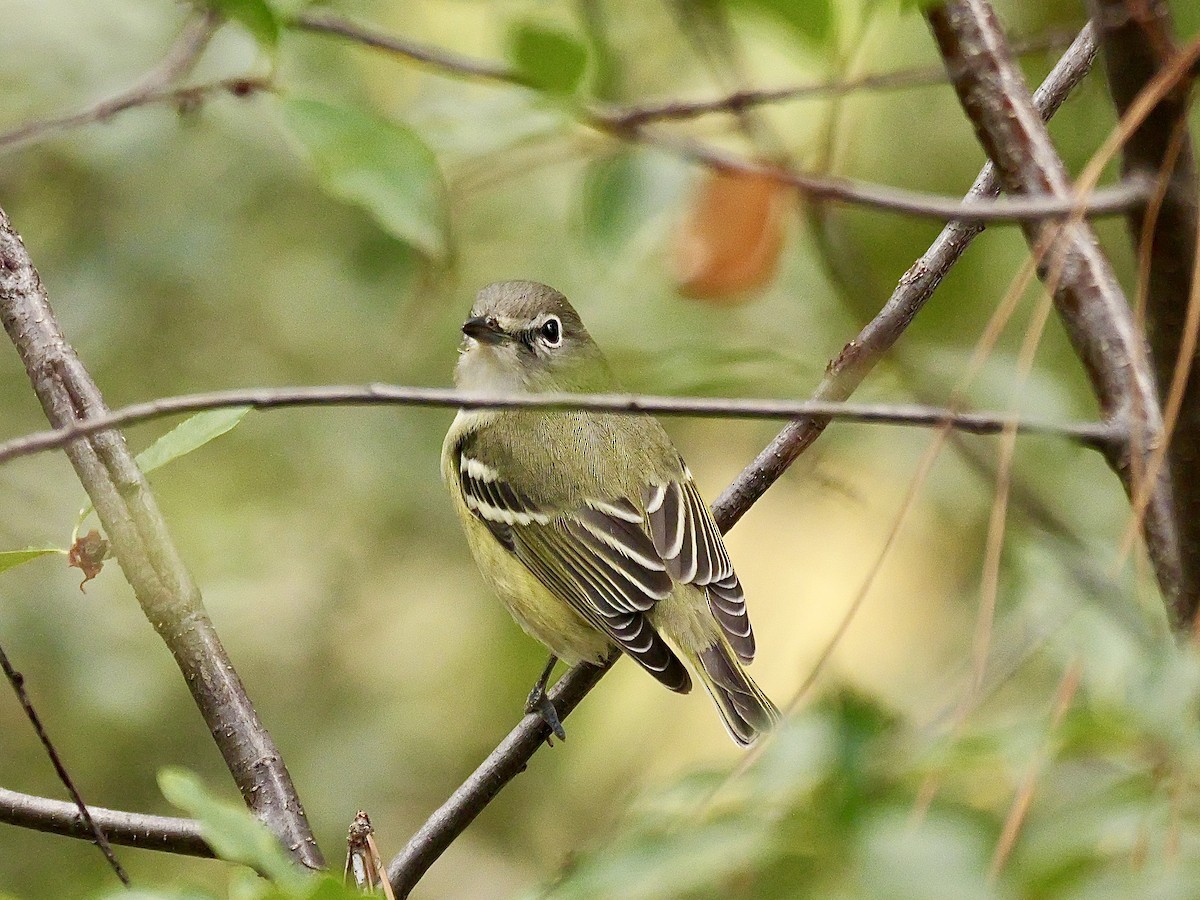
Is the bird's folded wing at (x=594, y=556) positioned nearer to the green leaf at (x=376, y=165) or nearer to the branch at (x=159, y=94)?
the branch at (x=159, y=94)

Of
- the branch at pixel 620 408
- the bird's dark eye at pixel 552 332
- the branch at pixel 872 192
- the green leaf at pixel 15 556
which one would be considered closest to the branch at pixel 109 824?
the green leaf at pixel 15 556

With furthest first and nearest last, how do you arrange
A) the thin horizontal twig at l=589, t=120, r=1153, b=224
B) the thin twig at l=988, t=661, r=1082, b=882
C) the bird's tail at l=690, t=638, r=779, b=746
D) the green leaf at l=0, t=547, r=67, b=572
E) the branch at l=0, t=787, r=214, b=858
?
the bird's tail at l=690, t=638, r=779, b=746 → the branch at l=0, t=787, r=214, b=858 → the green leaf at l=0, t=547, r=67, b=572 → the thin horizontal twig at l=589, t=120, r=1153, b=224 → the thin twig at l=988, t=661, r=1082, b=882

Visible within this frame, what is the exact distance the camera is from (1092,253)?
4.86 feet

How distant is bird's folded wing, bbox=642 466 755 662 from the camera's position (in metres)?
3.91

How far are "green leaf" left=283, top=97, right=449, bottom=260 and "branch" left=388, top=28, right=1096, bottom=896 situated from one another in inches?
23.3

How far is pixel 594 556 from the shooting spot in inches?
165

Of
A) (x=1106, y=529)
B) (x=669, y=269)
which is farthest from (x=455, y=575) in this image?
(x=669, y=269)

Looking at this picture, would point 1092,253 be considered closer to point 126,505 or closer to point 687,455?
point 126,505

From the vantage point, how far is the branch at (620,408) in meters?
1.24

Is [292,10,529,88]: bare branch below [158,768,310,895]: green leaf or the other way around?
the other way around

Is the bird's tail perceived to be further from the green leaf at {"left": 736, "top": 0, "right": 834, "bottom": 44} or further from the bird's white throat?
the green leaf at {"left": 736, "top": 0, "right": 834, "bottom": 44}

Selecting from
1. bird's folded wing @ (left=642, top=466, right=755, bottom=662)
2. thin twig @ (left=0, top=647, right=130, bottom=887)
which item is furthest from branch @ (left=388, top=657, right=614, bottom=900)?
bird's folded wing @ (left=642, top=466, right=755, bottom=662)

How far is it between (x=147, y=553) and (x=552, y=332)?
7.58ft

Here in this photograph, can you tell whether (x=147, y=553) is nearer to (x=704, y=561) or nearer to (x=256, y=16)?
(x=256, y=16)
